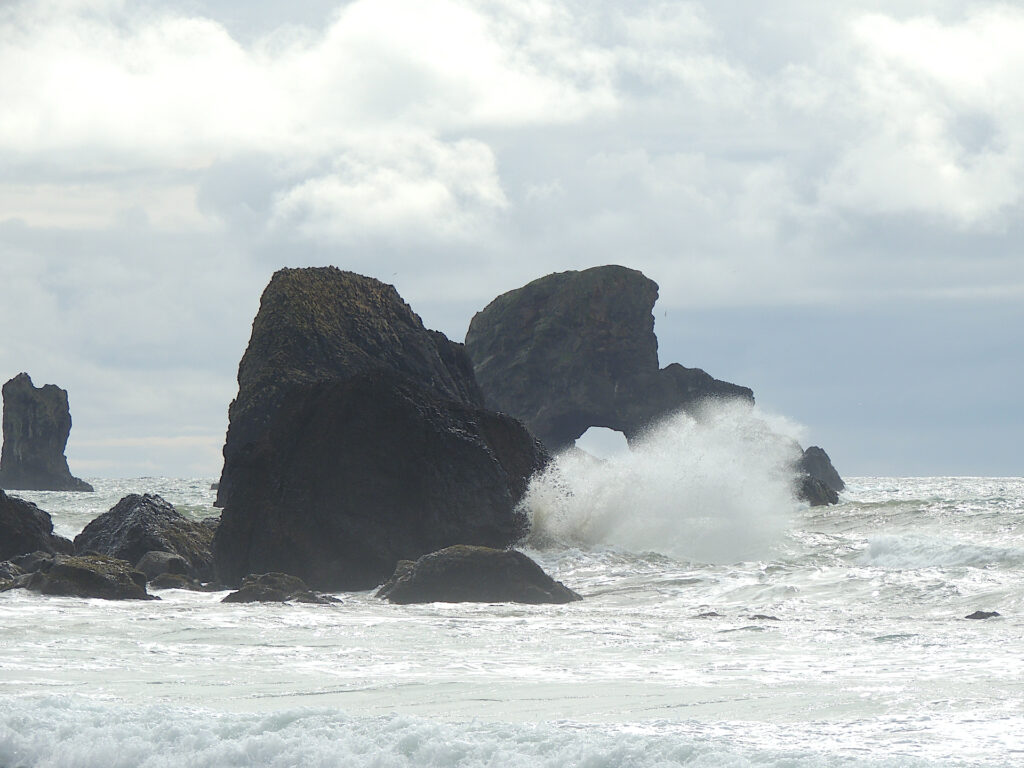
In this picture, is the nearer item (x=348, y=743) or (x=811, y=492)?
(x=348, y=743)

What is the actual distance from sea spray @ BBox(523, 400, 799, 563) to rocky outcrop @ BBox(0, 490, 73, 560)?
9.97 metres

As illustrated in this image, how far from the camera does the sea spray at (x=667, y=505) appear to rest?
25.0m

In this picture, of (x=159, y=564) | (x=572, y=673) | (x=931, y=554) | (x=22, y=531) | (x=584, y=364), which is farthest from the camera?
(x=584, y=364)

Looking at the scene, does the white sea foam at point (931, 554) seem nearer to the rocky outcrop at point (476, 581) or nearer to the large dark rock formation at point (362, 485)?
the rocky outcrop at point (476, 581)

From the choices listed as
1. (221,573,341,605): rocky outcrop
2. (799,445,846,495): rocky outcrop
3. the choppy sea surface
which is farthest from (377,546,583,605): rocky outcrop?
(799,445,846,495): rocky outcrop

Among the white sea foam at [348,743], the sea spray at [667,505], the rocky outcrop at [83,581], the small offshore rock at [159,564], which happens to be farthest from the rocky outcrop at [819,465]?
the white sea foam at [348,743]

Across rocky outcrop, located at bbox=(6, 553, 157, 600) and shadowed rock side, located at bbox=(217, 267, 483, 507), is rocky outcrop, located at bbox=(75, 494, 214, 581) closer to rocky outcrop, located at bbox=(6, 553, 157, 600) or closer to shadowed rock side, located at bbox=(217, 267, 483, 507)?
rocky outcrop, located at bbox=(6, 553, 157, 600)

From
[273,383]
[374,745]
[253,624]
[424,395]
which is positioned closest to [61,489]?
[273,383]

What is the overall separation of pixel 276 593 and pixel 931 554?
1113 cm

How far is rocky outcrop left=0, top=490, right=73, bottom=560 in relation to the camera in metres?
23.9

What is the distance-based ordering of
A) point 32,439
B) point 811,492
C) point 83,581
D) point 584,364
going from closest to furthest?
point 83,581 < point 811,492 < point 584,364 < point 32,439

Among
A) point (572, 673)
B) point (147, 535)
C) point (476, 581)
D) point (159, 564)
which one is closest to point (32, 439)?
point (147, 535)

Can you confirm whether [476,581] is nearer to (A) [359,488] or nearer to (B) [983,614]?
(A) [359,488]

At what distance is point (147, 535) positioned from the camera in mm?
23391
